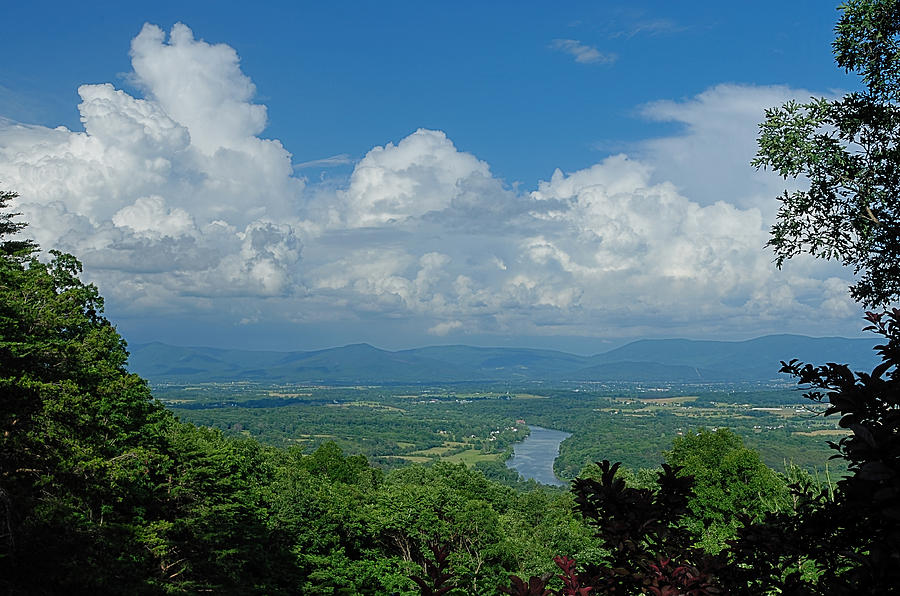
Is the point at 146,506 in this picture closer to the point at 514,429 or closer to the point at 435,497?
the point at 435,497

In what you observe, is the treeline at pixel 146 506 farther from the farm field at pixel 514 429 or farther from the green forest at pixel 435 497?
the farm field at pixel 514 429

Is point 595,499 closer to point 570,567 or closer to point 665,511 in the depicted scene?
point 665,511

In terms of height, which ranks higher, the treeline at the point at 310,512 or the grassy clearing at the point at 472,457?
the treeline at the point at 310,512

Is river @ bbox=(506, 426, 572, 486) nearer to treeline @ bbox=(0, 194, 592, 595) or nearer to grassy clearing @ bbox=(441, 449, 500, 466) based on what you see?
grassy clearing @ bbox=(441, 449, 500, 466)

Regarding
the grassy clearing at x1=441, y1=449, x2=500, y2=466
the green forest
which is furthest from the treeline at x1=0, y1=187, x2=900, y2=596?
the grassy clearing at x1=441, y1=449, x2=500, y2=466

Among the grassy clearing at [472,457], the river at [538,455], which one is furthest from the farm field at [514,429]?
the river at [538,455]

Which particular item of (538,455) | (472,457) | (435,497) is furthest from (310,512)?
(538,455)
